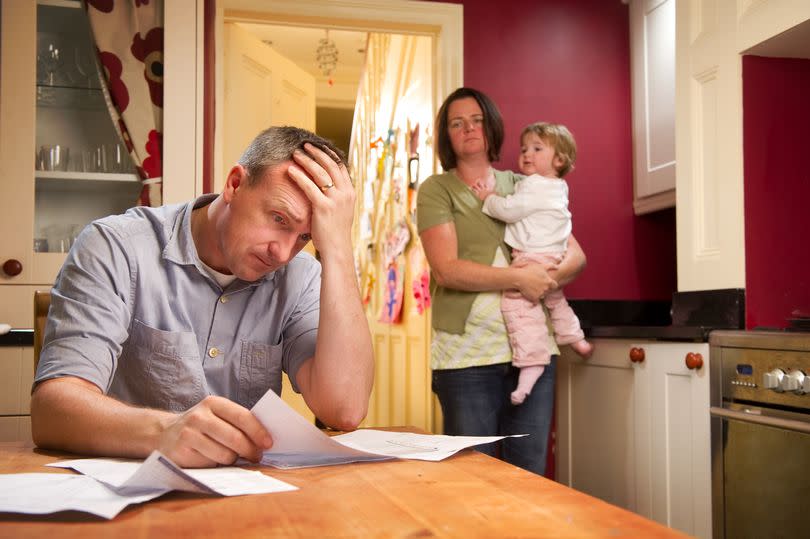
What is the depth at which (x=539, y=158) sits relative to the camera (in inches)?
103

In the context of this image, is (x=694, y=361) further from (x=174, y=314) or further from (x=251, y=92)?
(x=251, y=92)

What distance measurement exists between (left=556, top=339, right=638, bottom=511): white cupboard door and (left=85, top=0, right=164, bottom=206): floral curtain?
1.59m

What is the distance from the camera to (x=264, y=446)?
93cm

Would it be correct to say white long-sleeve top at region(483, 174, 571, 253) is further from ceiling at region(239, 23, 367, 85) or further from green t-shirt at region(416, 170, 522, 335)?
ceiling at region(239, 23, 367, 85)

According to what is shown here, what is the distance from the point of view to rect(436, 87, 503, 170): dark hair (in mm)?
2514

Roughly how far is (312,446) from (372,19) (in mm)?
2457

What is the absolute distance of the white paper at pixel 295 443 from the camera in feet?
3.01

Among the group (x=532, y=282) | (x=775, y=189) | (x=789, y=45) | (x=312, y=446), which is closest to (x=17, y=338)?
(x=532, y=282)

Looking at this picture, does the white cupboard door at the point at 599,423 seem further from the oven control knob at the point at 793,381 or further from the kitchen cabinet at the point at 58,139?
the kitchen cabinet at the point at 58,139

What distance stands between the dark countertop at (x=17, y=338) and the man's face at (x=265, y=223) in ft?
4.73

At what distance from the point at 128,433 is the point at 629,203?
268 centimetres

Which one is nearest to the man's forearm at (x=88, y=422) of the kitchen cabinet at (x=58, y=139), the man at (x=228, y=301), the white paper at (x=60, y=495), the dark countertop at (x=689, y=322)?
→ the man at (x=228, y=301)

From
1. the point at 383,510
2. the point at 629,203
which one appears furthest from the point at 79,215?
the point at 383,510

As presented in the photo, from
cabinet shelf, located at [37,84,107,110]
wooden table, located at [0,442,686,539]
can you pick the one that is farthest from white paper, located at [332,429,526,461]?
cabinet shelf, located at [37,84,107,110]
